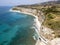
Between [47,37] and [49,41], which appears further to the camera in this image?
[47,37]

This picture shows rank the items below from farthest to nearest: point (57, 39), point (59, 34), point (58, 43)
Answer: point (59, 34)
point (57, 39)
point (58, 43)

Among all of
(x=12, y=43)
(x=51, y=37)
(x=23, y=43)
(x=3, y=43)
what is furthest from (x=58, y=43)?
(x=3, y=43)

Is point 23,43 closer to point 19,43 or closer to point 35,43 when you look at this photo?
point 19,43

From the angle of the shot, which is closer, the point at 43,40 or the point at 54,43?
the point at 54,43

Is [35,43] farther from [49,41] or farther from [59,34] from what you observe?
[59,34]

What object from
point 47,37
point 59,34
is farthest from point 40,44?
point 59,34

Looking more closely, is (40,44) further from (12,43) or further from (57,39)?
(12,43)

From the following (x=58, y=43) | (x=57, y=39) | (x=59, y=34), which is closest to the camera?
(x=58, y=43)
